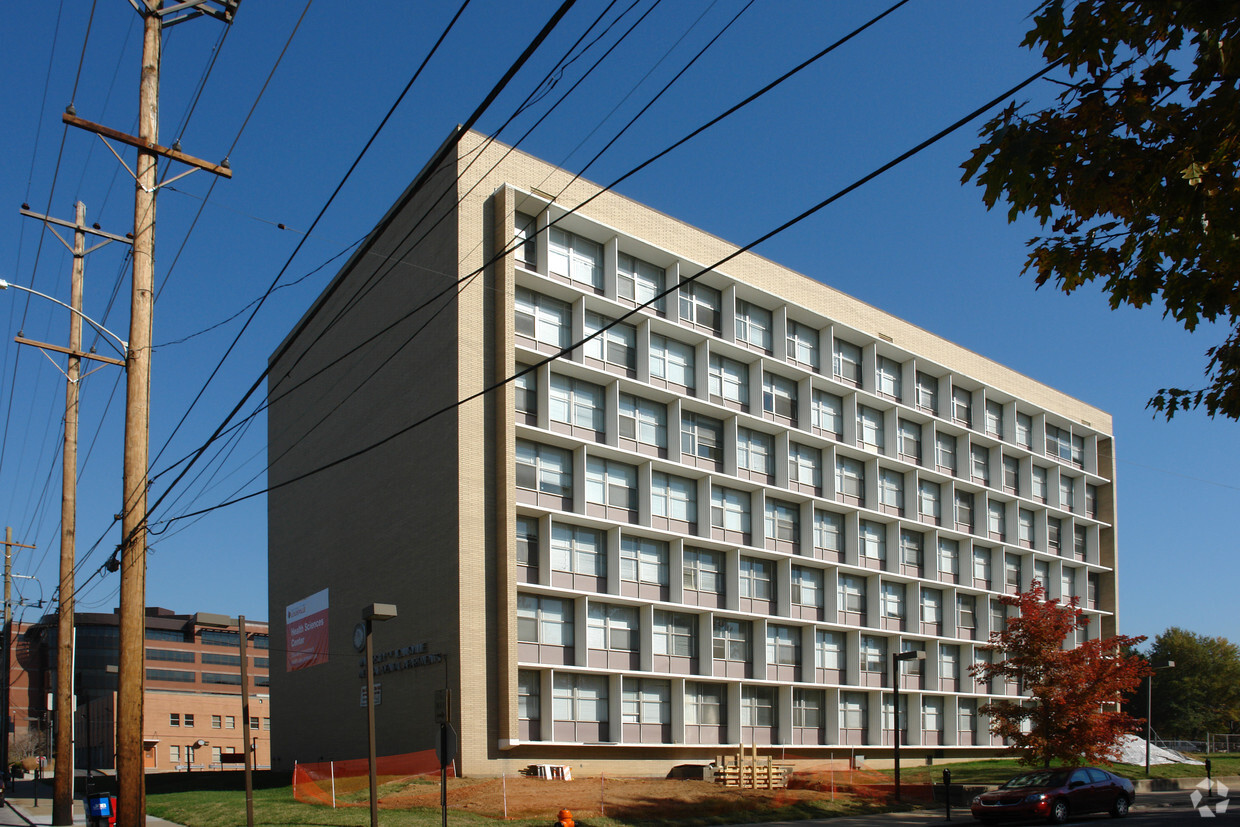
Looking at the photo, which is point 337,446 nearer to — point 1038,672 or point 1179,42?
point 1038,672

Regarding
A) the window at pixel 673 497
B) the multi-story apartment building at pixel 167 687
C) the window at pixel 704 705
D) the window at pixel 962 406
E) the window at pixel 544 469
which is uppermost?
the window at pixel 962 406

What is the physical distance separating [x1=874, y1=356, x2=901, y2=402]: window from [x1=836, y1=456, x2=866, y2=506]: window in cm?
405

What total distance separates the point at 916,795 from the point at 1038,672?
6094 millimetres

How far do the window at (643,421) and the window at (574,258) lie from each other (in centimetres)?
456

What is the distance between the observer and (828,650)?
151 feet

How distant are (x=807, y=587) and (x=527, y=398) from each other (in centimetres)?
1643

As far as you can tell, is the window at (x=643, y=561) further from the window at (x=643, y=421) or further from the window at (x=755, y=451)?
the window at (x=755, y=451)

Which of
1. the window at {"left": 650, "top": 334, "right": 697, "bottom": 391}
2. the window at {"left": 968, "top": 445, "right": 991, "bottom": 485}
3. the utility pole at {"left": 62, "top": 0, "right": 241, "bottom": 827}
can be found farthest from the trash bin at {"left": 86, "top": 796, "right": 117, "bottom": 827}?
the window at {"left": 968, "top": 445, "right": 991, "bottom": 485}

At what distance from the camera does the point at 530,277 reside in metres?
36.7

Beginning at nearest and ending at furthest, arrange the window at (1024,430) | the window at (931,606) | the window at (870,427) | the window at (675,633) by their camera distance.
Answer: the window at (675,633) → the window at (870,427) → the window at (931,606) → the window at (1024,430)

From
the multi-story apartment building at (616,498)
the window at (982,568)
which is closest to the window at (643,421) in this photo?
the multi-story apartment building at (616,498)

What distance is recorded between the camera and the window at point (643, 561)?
38.8m

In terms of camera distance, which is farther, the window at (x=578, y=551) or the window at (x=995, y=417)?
the window at (x=995, y=417)

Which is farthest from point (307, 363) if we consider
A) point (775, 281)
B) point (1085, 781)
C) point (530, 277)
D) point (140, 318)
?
point (1085, 781)
